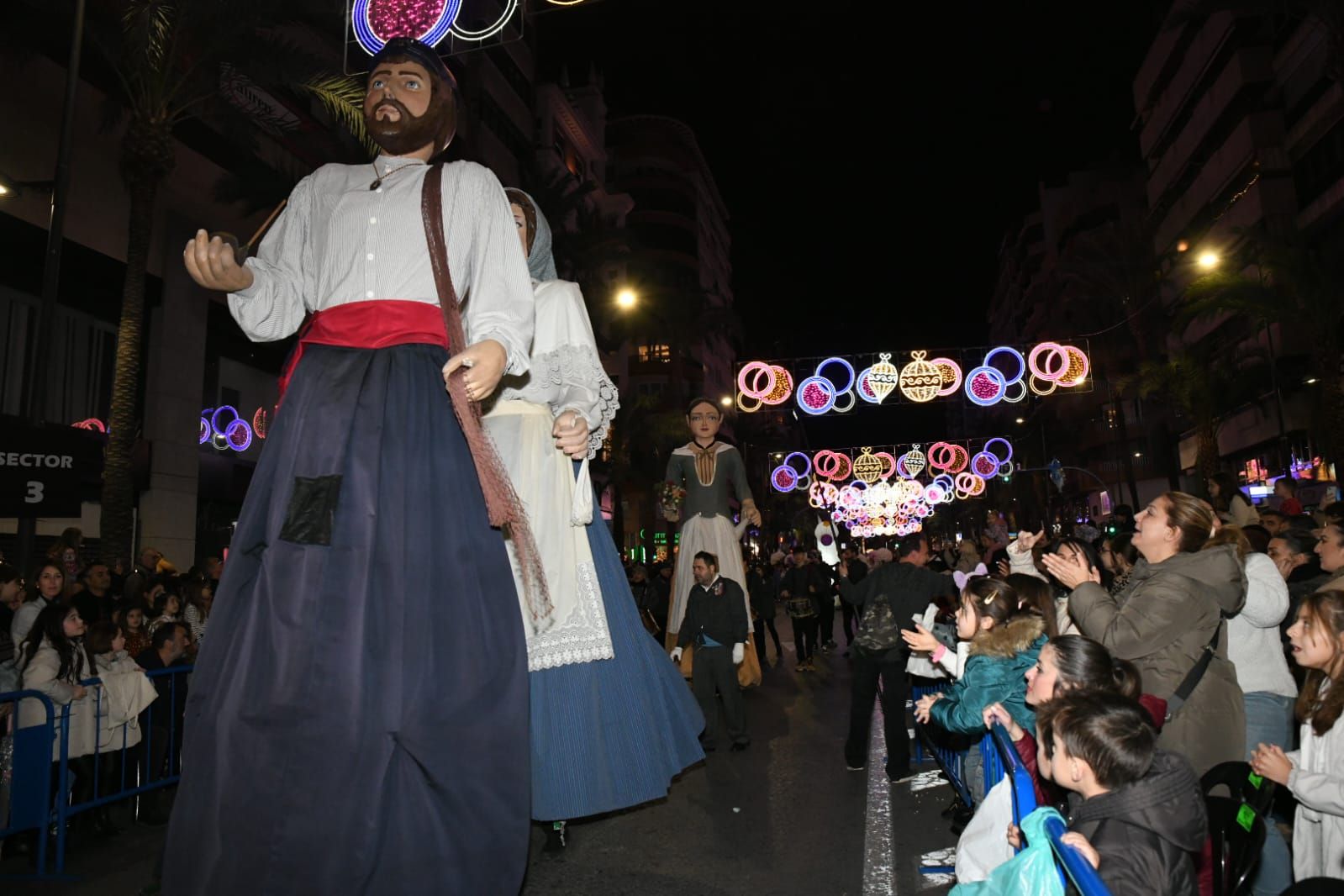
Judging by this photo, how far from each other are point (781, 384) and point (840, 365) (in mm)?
1402

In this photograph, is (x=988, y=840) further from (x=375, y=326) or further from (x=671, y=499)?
(x=671, y=499)

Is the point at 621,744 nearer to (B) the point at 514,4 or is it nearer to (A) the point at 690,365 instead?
(B) the point at 514,4

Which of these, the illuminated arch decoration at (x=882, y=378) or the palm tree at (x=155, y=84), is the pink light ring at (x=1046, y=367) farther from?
the palm tree at (x=155, y=84)

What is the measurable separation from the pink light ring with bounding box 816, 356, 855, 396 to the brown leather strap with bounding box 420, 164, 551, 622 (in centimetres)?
1721

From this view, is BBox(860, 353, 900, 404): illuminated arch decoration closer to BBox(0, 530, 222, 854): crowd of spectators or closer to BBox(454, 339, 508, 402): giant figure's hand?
BBox(0, 530, 222, 854): crowd of spectators

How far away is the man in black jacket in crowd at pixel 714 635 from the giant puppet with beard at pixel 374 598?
5394mm

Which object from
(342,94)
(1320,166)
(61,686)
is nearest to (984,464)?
(1320,166)

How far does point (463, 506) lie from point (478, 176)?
1.15 meters

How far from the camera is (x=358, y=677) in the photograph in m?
2.43

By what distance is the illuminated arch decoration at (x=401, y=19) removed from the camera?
589 cm

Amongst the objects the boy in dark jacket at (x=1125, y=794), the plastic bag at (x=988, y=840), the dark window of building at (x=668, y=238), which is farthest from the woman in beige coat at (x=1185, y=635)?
the dark window of building at (x=668, y=238)

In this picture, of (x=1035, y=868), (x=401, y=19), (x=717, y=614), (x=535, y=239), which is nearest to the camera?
(x=1035, y=868)

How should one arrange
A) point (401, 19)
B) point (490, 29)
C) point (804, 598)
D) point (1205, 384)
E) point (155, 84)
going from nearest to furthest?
1. point (401, 19)
2. point (490, 29)
3. point (155, 84)
4. point (804, 598)
5. point (1205, 384)

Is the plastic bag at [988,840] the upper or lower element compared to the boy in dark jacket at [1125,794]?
lower
